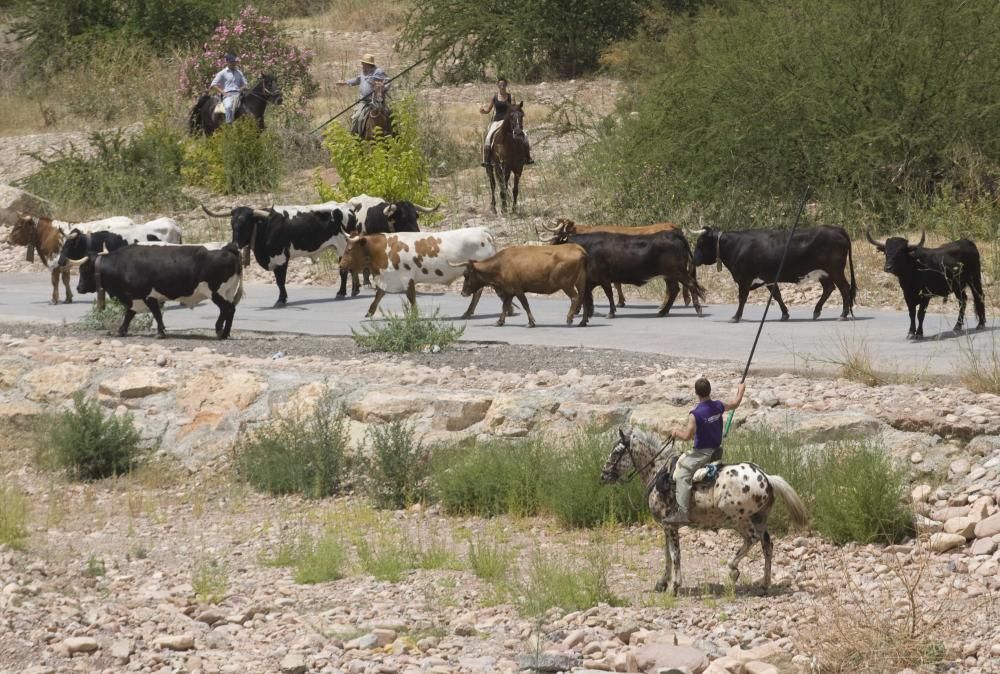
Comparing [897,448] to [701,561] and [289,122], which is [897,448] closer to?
[701,561]

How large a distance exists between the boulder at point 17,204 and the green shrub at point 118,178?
0.31 metres

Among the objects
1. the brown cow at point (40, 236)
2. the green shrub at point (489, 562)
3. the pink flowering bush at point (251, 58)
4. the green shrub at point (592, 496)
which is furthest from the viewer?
the pink flowering bush at point (251, 58)

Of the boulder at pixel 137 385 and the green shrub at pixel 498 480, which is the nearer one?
the green shrub at pixel 498 480

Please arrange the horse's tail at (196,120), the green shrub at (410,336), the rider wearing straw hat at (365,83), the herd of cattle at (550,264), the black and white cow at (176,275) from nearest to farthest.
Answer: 1. the green shrub at (410,336)
2. the herd of cattle at (550,264)
3. the black and white cow at (176,275)
4. the rider wearing straw hat at (365,83)
5. the horse's tail at (196,120)

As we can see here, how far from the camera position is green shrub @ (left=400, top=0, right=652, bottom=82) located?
131ft

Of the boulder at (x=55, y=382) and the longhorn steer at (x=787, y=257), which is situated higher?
the longhorn steer at (x=787, y=257)

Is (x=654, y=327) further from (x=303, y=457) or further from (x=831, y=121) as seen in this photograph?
(x=831, y=121)

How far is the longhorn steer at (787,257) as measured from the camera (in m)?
18.1

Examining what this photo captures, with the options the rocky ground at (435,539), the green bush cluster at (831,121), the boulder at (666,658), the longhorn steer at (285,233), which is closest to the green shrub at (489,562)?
the rocky ground at (435,539)

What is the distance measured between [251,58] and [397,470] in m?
26.7

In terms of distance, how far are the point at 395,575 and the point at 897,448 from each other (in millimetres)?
3595

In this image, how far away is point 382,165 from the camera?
26422 mm

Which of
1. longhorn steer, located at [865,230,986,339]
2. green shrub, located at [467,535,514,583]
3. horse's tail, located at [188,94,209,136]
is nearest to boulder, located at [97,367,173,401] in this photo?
green shrub, located at [467,535,514,583]

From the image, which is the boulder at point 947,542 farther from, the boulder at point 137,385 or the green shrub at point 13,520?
the boulder at point 137,385
